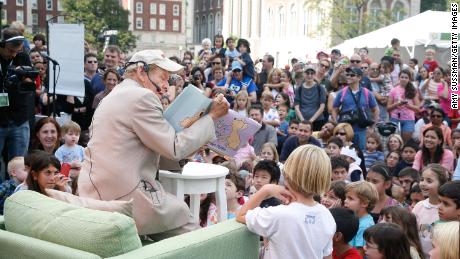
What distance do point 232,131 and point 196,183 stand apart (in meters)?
0.45

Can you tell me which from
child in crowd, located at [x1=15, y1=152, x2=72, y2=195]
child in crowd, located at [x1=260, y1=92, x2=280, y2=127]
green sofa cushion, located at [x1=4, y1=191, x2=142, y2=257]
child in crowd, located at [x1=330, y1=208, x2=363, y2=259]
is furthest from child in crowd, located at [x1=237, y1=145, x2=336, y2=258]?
child in crowd, located at [x1=260, y1=92, x2=280, y2=127]

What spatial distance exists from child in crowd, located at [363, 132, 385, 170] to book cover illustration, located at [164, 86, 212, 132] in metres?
4.57

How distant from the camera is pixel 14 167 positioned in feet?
18.9

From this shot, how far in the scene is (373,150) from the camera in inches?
325

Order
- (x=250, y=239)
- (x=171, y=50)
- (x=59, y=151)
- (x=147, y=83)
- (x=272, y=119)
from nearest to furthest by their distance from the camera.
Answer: (x=250, y=239) < (x=147, y=83) < (x=59, y=151) < (x=272, y=119) < (x=171, y=50)

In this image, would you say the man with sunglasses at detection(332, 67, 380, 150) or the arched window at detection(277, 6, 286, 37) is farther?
the arched window at detection(277, 6, 286, 37)

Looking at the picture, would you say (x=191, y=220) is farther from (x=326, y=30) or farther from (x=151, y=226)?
(x=326, y=30)

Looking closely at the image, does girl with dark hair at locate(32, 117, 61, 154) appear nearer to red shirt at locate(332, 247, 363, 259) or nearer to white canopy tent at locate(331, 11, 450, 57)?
red shirt at locate(332, 247, 363, 259)

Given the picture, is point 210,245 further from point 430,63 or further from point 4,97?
point 430,63

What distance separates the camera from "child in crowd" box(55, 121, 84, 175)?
6.76 m

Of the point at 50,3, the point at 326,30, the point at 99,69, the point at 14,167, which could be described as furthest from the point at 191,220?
the point at 50,3

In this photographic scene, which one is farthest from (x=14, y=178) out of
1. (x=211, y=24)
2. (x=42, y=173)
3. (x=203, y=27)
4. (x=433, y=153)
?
(x=203, y=27)

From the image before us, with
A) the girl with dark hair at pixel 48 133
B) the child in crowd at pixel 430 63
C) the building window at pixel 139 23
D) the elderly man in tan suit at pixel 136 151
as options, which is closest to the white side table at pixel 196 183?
the elderly man in tan suit at pixel 136 151

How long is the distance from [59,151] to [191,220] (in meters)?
3.12
